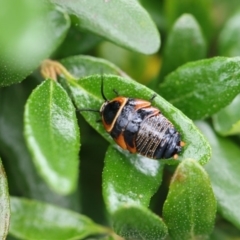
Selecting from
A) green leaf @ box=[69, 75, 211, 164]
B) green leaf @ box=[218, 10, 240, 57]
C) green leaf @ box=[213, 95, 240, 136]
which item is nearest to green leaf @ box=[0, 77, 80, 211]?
green leaf @ box=[69, 75, 211, 164]

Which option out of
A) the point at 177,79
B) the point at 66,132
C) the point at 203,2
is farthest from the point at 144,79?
the point at 66,132

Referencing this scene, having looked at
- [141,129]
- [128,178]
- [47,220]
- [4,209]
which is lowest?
[47,220]

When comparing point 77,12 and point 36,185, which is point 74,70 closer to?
point 77,12

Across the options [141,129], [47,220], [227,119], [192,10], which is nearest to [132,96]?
[141,129]

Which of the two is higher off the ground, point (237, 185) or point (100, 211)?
point (237, 185)

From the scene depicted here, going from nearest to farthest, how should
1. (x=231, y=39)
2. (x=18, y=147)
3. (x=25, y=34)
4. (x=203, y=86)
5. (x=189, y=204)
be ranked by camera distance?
(x=25, y=34) < (x=189, y=204) < (x=203, y=86) < (x=18, y=147) < (x=231, y=39)

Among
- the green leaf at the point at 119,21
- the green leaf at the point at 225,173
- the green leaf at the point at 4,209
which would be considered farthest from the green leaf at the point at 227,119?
the green leaf at the point at 4,209

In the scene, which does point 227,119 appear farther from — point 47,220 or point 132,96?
point 47,220
